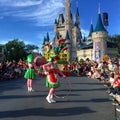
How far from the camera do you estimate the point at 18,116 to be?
796 cm

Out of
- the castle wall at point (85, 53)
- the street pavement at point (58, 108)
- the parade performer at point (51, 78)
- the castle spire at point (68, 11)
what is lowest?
the street pavement at point (58, 108)

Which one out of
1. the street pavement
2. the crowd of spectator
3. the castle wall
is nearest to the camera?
the street pavement

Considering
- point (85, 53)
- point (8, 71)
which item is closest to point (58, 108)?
point (8, 71)

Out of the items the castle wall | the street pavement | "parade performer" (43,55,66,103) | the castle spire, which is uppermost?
the castle spire

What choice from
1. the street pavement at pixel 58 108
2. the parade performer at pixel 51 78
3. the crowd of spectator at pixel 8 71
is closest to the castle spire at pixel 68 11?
the crowd of spectator at pixel 8 71

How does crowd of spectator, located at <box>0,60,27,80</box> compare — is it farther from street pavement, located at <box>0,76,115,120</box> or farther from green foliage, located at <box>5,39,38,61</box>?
green foliage, located at <box>5,39,38,61</box>

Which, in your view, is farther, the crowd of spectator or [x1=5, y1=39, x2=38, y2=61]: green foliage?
[x1=5, y1=39, x2=38, y2=61]: green foliage

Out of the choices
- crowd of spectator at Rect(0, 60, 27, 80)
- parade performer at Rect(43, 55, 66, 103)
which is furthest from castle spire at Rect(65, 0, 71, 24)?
parade performer at Rect(43, 55, 66, 103)

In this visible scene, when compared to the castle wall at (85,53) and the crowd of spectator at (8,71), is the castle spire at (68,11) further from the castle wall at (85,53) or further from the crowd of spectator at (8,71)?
the crowd of spectator at (8,71)

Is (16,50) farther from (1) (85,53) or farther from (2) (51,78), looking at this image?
(2) (51,78)

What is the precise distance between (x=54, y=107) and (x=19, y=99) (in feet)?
7.01

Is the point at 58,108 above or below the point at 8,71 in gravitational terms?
below

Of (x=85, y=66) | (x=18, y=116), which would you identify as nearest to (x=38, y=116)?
(x=18, y=116)

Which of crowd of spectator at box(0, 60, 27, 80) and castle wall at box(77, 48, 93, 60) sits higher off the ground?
castle wall at box(77, 48, 93, 60)
